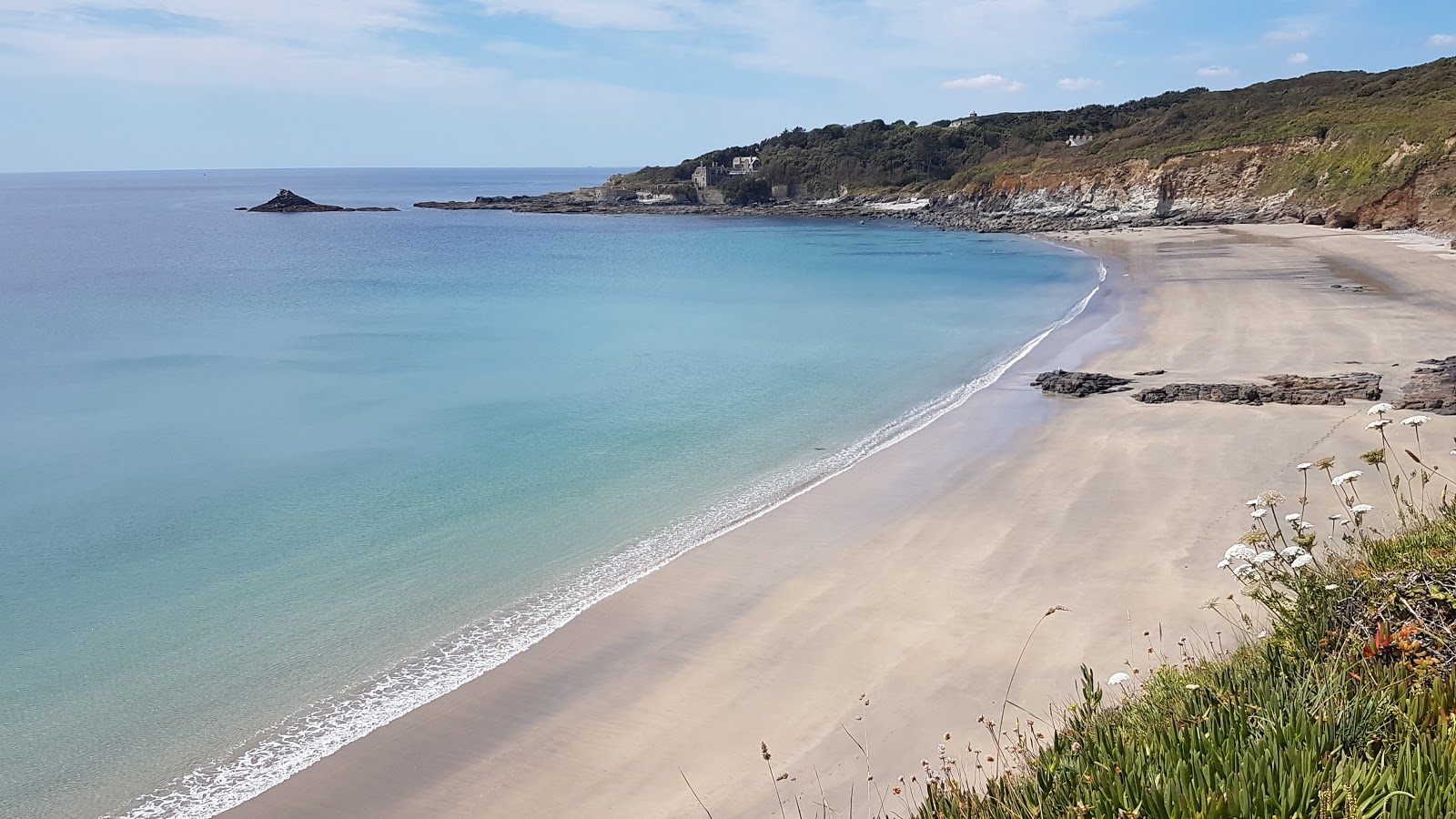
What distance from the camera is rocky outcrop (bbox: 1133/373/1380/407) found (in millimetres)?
16422

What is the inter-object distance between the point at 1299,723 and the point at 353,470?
575 inches

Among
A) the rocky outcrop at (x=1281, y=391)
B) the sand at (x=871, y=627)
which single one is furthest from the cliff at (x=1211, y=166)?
the sand at (x=871, y=627)

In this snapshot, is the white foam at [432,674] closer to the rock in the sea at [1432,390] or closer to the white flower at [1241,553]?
the white flower at [1241,553]

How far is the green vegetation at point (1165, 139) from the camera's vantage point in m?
49.1

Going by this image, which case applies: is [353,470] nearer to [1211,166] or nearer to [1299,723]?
[1299,723]

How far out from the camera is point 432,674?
8.98m

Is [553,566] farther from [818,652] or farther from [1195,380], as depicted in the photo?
[1195,380]

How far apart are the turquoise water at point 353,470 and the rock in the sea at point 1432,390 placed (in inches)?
301

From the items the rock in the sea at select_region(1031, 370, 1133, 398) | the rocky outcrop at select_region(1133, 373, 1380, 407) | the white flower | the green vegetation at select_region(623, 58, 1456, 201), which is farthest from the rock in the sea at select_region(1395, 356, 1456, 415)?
the green vegetation at select_region(623, 58, 1456, 201)

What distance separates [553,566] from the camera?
11.5 m

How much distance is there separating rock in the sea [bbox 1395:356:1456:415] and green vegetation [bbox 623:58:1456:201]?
32165 millimetres

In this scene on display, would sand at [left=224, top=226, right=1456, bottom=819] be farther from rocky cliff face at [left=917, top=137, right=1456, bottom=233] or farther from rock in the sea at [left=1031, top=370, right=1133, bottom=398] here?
rocky cliff face at [left=917, top=137, right=1456, bottom=233]

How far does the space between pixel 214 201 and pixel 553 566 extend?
154408 mm

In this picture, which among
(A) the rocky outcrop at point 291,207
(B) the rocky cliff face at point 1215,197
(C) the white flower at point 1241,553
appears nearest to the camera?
(C) the white flower at point 1241,553
